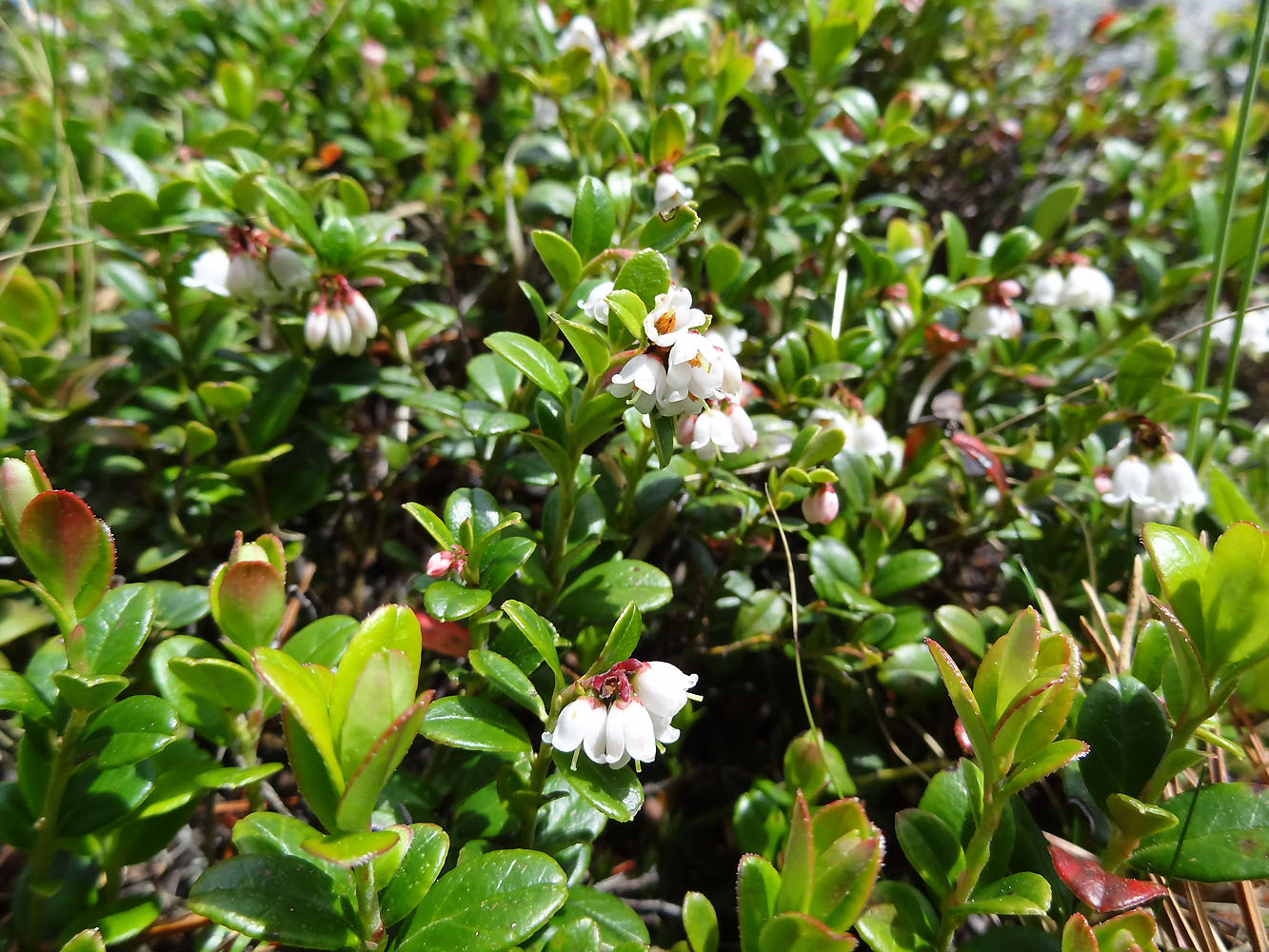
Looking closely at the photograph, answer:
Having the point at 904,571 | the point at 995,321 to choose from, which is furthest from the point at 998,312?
the point at 904,571

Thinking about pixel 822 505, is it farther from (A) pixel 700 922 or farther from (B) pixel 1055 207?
(B) pixel 1055 207

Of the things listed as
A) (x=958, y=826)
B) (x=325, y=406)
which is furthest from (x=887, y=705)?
(x=325, y=406)

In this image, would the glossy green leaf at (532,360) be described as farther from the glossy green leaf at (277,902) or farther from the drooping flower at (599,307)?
the glossy green leaf at (277,902)

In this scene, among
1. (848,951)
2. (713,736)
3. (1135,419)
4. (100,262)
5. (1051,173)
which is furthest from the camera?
(1051,173)

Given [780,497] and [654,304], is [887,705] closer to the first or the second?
[780,497]

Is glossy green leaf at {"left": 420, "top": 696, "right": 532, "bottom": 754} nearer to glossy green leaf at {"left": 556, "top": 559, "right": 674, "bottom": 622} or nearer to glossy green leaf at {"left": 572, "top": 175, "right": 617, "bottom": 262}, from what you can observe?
glossy green leaf at {"left": 556, "top": 559, "right": 674, "bottom": 622}

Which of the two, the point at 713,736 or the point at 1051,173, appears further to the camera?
the point at 1051,173

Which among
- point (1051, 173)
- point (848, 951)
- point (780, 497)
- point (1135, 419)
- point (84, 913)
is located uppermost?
point (1051, 173)
